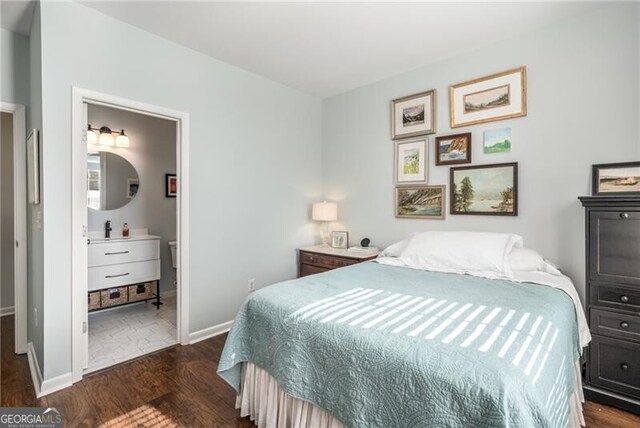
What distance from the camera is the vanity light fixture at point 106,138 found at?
3.65 m

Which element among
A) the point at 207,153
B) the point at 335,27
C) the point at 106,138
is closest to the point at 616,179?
the point at 335,27

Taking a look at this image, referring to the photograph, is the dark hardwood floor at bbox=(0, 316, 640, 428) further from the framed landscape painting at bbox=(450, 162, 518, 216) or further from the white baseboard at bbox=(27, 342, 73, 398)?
the framed landscape painting at bbox=(450, 162, 518, 216)

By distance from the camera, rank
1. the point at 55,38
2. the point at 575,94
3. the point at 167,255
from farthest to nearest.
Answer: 1. the point at 167,255
2. the point at 575,94
3. the point at 55,38

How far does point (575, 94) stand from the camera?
95.5 inches

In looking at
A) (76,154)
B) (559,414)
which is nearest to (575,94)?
(559,414)

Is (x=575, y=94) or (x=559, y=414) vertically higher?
(x=575, y=94)

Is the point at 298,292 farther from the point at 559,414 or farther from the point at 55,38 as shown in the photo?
the point at 55,38

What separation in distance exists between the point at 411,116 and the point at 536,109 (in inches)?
43.1

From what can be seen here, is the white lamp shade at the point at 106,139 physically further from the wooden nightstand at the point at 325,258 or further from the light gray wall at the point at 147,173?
the wooden nightstand at the point at 325,258

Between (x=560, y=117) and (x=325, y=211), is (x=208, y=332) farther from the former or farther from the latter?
(x=560, y=117)

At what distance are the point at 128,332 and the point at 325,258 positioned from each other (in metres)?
2.05

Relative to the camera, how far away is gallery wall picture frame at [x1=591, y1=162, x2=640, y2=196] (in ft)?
7.16

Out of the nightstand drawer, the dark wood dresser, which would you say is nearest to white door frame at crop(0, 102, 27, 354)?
the nightstand drawer

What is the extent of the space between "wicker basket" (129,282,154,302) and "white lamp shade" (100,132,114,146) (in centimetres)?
169
